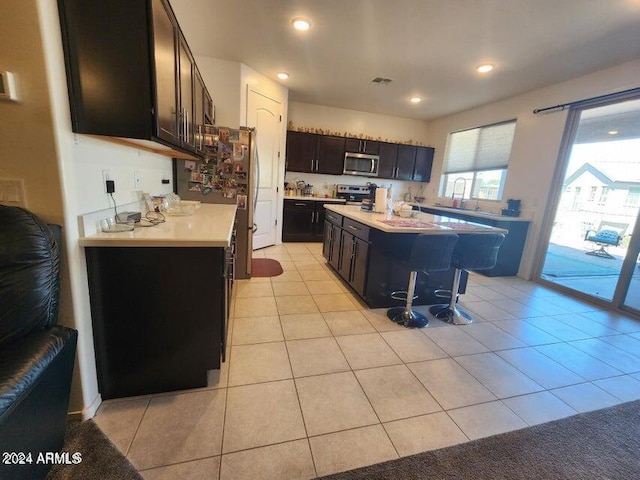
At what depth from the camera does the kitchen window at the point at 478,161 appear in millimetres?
4586

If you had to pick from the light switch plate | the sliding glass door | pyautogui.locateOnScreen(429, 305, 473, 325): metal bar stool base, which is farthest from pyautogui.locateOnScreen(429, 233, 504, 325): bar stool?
the light switch plate

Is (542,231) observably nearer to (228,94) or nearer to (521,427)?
(521,427)

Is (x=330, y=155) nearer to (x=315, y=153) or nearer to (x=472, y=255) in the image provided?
(x=315, y=153)

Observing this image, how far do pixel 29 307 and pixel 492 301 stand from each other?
3789 millimetres

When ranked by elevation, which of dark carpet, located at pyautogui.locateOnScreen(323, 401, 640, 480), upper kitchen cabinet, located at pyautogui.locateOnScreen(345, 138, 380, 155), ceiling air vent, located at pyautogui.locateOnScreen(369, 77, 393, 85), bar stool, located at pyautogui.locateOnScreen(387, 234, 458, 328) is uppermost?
ceiling air vent, located at pyautogui.locateOnScreen(369, 77, 393, 85)

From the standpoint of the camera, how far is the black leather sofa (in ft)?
2.78

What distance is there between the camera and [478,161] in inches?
199

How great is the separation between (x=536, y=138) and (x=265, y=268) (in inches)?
167

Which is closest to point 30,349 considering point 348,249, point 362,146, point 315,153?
point 348,249

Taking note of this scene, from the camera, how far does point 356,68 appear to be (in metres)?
3.63

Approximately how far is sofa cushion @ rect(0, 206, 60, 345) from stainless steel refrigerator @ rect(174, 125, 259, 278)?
1.90 m

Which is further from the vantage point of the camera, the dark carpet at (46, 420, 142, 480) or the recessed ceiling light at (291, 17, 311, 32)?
the recessed ceiling light at (291, 17, 311, 32)

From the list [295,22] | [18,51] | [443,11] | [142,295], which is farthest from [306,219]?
[18,51]

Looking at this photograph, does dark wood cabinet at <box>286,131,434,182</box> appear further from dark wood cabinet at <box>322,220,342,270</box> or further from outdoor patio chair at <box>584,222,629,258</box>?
outdoor patio chair at <box>584,222,629,258</box>
